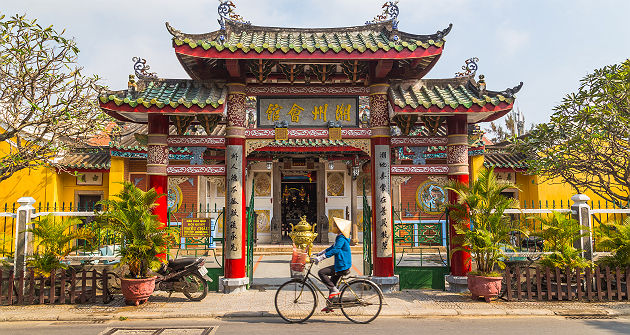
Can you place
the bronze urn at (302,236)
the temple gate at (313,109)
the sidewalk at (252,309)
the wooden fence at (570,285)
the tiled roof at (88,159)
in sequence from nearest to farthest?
the sidewalk at (252,309) < the wooden fence at (570,285) < the temple gate at (313,109) < the bronze urn at (302,236) < the tiled roof at (88,159)

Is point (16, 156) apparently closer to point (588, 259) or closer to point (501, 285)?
point (501, 285)

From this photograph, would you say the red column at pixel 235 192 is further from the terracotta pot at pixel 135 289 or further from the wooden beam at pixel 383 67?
the wooden beam at pixel 383 67

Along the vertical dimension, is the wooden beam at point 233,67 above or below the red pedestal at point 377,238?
above

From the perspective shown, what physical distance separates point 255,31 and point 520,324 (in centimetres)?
799

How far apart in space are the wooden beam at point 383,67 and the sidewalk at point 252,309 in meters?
4.33

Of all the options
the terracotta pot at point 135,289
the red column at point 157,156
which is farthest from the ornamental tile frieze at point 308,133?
the terracotta pot at point 135,289

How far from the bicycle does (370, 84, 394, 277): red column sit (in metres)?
1.74

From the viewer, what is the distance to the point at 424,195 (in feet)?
54.1

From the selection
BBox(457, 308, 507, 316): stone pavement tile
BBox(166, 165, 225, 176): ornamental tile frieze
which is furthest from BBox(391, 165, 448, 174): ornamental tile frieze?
BBox(166, 165, 225, 176): ornamental tile frieze

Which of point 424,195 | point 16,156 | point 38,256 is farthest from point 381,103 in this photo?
point 424,195

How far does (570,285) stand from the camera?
23.7 ft

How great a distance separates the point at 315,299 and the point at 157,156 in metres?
4.33

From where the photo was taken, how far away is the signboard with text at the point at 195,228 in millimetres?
8086

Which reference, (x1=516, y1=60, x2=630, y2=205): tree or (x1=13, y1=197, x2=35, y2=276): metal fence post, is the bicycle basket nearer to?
(x1=13, y1=197, x2=35, y2=276): metal fence post
